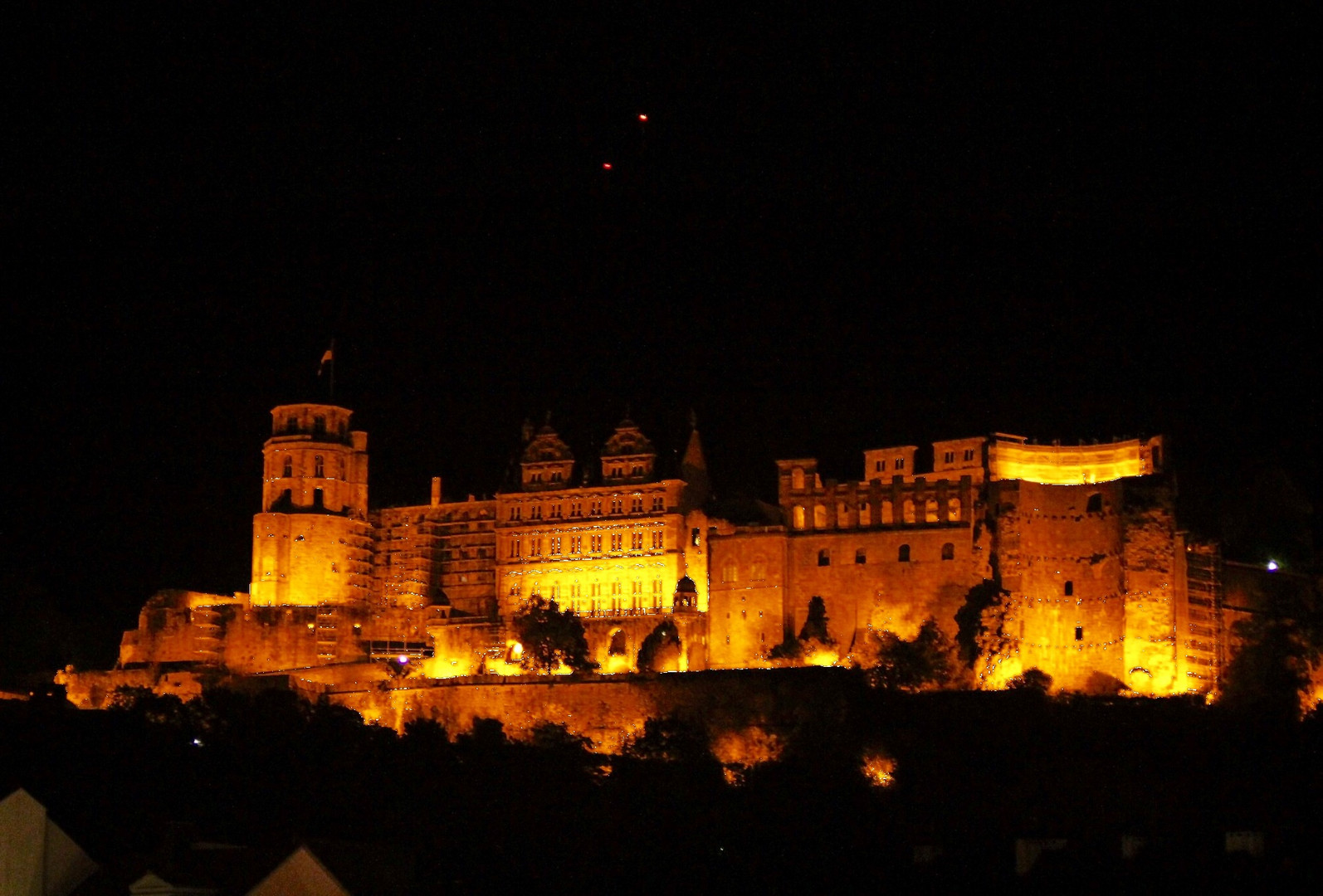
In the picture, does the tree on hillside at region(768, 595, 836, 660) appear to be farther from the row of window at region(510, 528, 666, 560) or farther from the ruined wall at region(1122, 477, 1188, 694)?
the ruined wall at region(1122, 477, 1188, 694)

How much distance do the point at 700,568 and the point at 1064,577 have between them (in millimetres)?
14934

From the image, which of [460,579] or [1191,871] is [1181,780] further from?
[460,579]

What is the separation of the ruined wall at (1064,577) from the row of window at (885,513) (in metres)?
1.90

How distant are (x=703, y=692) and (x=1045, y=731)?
12.2 meters

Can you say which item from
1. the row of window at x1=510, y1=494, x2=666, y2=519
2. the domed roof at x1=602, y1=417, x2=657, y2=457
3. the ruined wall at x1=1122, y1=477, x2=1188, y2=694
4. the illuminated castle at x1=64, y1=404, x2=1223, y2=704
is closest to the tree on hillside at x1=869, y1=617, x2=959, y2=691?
the illuminated castle at x1=64, y1=404, x2=1223, y2=704

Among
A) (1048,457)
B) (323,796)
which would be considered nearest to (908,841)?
(323,796)

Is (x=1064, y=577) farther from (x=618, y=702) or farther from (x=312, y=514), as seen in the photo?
(x=312, y=514)

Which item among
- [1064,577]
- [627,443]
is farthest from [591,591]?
[1064,577]

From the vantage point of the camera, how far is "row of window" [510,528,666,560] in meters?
103

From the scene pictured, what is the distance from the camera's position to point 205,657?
10212 centimetres

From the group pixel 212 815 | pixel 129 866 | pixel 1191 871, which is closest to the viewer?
pixel 129 866

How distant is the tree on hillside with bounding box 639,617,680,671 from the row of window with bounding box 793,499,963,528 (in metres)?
6.82

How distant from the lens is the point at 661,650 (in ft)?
315

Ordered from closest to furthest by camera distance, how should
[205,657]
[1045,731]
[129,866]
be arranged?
[129,866] → [1045,731] → [205,657]
